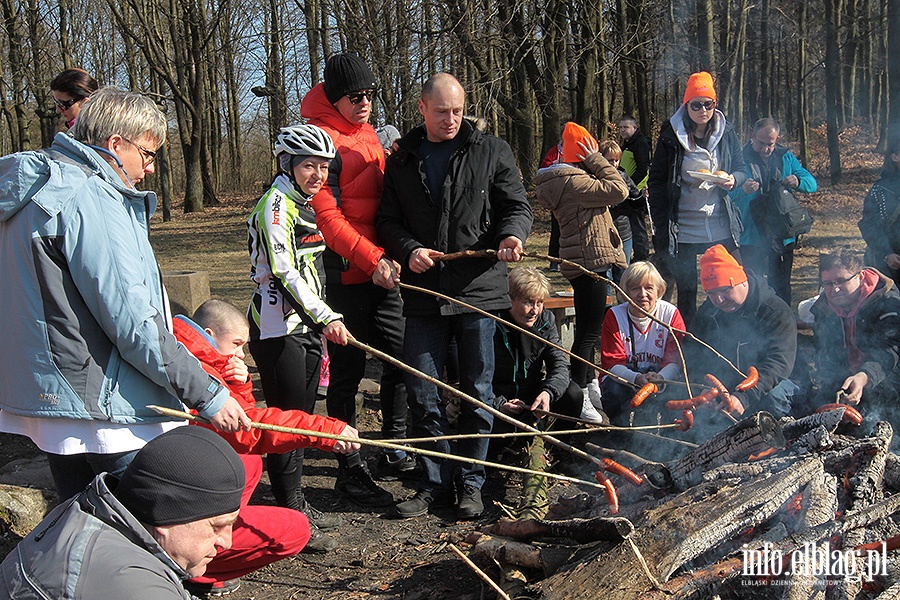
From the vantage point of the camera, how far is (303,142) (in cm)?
378

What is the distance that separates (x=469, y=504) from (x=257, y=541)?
132 centimetres

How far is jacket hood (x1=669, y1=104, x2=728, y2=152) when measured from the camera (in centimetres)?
584

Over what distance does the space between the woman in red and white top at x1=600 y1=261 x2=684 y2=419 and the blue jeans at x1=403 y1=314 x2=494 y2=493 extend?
3.08 ft

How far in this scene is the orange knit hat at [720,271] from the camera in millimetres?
4777

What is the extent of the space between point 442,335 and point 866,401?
2.33m

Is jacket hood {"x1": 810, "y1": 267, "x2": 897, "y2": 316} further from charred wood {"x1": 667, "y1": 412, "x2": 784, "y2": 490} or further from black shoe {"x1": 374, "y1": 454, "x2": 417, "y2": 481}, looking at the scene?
black shoe {"x1": 374, "y1": 454, "x2": 417, "y2": 481}

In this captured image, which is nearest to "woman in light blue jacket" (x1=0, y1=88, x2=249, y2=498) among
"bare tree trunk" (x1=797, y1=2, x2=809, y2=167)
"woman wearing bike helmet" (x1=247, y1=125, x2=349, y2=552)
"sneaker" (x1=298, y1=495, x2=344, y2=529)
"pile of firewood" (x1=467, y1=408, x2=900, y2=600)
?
"woman wearing bike helmet" (x1=247, y1=125, x2=349, y2=552)

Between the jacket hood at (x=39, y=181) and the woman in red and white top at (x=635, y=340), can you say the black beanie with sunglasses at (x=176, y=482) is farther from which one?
the woman in red and white top at (x=635, y=340)

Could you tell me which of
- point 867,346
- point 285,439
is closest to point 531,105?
point 867,346

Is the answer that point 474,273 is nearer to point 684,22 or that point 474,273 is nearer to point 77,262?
point 77,262

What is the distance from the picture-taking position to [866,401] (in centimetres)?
434

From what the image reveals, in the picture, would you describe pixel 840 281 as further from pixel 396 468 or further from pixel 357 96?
pixel 357 96

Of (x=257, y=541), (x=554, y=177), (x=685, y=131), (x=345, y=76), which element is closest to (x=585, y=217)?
(x=554, y=177)

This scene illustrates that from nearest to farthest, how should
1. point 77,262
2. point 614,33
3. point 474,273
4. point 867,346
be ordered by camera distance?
point 77,262
point 474,273
point 867,346
point 614,33
